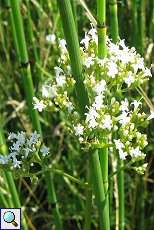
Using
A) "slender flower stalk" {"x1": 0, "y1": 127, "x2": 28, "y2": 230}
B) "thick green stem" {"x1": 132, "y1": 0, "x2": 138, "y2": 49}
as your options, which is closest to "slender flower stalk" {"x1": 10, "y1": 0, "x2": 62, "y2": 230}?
"slender flower stalk" {"x1": 0, "y1": 127, "x2": 28, "y2": 230}

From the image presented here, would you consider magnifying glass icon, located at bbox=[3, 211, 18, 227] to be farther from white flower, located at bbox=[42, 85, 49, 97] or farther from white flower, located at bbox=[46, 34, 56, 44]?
white flower, located at bbox=[46, 34, 56, 44]

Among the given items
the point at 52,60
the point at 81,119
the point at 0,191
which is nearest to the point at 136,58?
the point at 81,119

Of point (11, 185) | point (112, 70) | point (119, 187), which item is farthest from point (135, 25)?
point (112, 70)

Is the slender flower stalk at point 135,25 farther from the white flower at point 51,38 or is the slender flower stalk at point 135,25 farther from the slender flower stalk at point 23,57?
the slender flower stalk at point 23,57

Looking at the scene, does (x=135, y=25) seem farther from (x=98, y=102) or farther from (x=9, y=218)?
(x=98, y=102)

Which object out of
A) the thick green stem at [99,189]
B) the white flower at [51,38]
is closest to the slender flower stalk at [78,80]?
the thick green stem at [99,189]

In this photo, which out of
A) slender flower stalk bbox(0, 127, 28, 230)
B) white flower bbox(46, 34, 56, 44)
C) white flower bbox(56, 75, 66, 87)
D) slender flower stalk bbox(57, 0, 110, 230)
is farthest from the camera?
white flower bbox(46, 34, 56, 44)

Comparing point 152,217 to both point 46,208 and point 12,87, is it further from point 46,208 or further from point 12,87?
point 12,87
